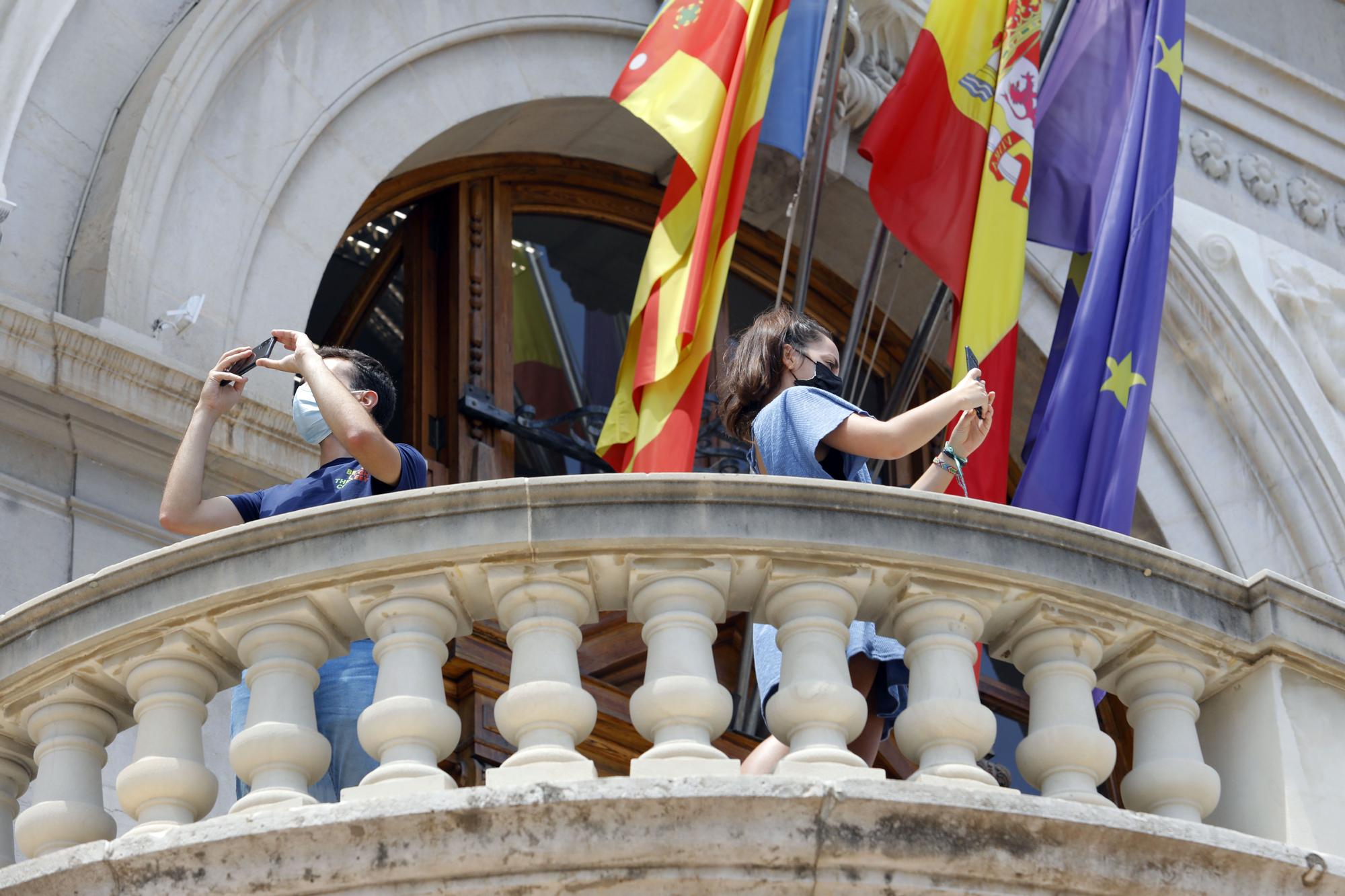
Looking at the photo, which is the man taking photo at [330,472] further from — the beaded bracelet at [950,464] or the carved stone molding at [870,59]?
the carved stone molding at [870,59]

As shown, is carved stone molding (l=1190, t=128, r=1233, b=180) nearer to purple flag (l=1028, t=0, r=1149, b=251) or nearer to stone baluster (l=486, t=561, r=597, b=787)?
purple flag (l=1028, t=0, r=1149, b=251)

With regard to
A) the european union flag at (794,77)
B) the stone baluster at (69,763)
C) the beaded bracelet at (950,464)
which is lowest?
the stone baluster at (69,763)

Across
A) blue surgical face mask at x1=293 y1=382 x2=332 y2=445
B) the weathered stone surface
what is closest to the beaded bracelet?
the weathered stone surface

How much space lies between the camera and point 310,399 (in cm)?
457

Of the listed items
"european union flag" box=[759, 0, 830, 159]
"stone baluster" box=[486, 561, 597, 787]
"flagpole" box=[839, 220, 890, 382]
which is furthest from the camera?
"european union flag" box=[759, 0, 830, 159]

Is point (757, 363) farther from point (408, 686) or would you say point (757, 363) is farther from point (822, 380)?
point (408, 686)

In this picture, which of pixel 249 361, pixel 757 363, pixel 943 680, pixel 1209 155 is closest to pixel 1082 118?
pixel 1209 155

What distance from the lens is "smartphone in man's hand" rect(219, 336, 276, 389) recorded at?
4578mm

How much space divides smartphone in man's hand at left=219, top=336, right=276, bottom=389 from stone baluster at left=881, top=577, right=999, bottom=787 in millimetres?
1395

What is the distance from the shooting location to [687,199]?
6.89 metres

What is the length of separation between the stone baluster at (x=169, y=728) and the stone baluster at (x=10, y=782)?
0.99 ft

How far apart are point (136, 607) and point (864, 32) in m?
4.95

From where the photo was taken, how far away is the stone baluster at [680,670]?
12.3 feet

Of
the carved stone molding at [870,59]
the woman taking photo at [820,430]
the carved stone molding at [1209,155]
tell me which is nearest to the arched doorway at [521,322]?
the carved stone molding at [870,59]
